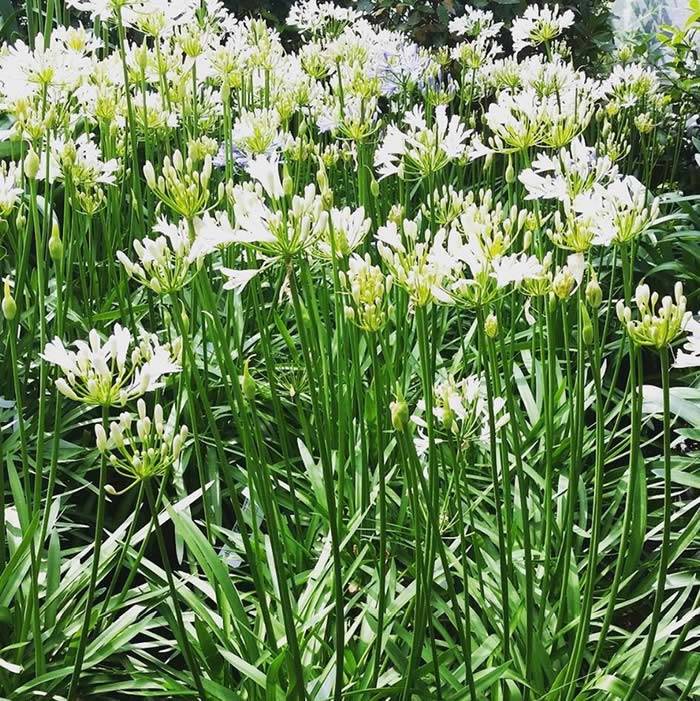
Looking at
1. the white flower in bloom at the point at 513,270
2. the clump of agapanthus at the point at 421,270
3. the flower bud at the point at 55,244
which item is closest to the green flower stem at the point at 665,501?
the white flower in bloom at the point at 513,270

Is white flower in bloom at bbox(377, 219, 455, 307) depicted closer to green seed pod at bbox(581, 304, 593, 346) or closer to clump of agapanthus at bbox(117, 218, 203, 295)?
green seed pod at bbox(581, 304, 593, 346)

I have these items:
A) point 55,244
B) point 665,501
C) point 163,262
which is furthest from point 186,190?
point 665,501

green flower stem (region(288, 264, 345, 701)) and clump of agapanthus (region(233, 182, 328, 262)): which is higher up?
clump of agapanthus (region(233, 182, 328, 262))

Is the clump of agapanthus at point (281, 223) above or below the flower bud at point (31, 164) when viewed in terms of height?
below

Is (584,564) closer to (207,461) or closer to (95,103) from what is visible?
(207,461)

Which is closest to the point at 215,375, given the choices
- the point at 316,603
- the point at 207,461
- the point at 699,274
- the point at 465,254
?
the point at 207,461

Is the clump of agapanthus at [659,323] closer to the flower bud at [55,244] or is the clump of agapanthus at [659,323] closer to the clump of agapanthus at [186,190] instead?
the clump of agapanthus at [186,190]

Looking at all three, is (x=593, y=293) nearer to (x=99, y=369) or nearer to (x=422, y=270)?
(x=422, y=270)

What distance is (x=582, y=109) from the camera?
297cm

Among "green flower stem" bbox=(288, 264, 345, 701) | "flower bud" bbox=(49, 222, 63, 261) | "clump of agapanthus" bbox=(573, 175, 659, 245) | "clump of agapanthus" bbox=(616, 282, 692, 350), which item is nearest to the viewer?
"clump of agapanthus" bbox=(616, 282, 692, 350)

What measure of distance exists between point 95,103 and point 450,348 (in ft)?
5.71

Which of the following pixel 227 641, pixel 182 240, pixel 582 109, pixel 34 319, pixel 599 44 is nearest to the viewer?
pixel 182 240

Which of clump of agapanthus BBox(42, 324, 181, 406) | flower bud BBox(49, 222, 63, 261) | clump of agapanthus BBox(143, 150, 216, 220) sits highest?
clump of agapanthus BBox(143, 150, 216, 220)

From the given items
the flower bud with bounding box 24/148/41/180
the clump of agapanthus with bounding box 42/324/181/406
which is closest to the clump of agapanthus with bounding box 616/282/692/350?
the clump of agapanthus with bounding box 42/324/181/406
